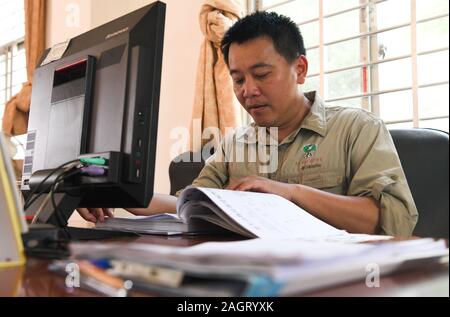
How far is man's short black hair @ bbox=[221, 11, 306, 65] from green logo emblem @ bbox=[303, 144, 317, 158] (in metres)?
0.30

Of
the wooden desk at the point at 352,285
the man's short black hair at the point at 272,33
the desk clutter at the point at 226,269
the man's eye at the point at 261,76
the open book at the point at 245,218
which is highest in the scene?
the man's short black hair at the point at 272,33

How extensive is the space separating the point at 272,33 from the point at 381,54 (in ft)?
2.87

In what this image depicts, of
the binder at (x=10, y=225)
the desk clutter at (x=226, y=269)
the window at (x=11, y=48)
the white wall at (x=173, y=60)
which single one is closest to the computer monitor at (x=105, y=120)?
the binder at (x=10, y=225)

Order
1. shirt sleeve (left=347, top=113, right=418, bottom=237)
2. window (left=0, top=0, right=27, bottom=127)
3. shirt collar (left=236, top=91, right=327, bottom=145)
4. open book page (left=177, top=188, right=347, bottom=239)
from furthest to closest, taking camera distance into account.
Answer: window (left=0, top=0, right=27, bottom=127) → shirt collar (left=236, top=91, right=327, bottom=145) → shirt sleeve (left=347, top=113, right=418, bottom=237) → open book page (left=177, top=188, right=347, bottom=239)

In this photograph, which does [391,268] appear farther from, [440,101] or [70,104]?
[440,101]

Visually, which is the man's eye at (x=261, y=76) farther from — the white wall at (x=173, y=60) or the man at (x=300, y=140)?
the white wall at (x=173, y=60)

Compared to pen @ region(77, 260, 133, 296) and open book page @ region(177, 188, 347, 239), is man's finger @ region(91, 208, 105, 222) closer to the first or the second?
open book page @ region(177, 188, 347, 239)

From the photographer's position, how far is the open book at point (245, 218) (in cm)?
71

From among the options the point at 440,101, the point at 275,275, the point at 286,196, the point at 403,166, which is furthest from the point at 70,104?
the point at 440,101

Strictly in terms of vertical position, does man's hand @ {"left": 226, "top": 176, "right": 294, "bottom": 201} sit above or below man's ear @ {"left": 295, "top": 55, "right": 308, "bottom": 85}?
below

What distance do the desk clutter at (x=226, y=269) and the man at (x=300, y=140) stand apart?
2.44 ft

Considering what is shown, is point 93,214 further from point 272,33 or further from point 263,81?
point 272,33

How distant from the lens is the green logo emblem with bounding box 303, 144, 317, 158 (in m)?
1.49
